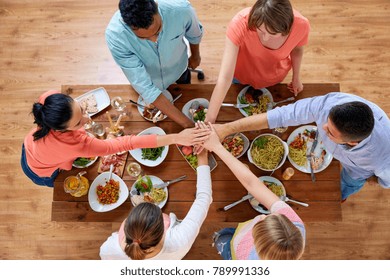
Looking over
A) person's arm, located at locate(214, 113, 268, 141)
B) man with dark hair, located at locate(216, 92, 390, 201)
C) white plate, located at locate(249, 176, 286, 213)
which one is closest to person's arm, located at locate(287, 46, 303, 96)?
man with dark hair, located at locate(216, 92, 390, 201)

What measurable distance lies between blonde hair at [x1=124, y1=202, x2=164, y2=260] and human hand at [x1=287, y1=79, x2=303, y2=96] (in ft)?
4.12

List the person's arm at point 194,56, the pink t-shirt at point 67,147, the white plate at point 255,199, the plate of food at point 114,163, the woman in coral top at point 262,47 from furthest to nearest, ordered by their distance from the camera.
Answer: the person's arm at point 194,56, the plate of food at point 114,163, the white plate at point 255,199, the pink t-shirt at point 67,147, the woman in coral top at point 262,47

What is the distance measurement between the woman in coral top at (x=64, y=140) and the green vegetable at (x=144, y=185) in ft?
0.67

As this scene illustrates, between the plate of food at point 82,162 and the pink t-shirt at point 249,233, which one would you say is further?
the plate of food at point 82,162

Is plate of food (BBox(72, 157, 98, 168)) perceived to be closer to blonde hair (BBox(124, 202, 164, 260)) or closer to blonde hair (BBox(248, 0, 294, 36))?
blonde hair (BBox(124, 202, 164, 260))

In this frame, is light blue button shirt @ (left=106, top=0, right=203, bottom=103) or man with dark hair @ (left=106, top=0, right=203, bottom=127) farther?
light blue button shirt @ (left=106, top=0, right=203, bottom=103)

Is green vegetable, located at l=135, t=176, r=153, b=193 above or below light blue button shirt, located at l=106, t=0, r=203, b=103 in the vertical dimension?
below

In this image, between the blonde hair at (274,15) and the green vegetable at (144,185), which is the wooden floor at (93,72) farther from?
the blonde hair at (274,15)

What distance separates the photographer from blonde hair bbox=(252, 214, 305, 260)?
155 cm

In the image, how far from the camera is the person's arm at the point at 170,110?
7.03 feet

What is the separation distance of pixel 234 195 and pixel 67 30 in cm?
268

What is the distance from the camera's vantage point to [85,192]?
210 centimetres

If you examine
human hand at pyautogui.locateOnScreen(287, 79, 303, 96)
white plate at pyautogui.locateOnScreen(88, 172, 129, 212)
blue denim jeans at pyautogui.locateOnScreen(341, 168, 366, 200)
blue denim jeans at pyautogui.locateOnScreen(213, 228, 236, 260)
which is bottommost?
blue denim jeans at pyautogui.locateOnScreen(213, 228, 236, 260)

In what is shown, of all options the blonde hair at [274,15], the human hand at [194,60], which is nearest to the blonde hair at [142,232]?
the blonde hair at [274,15]
